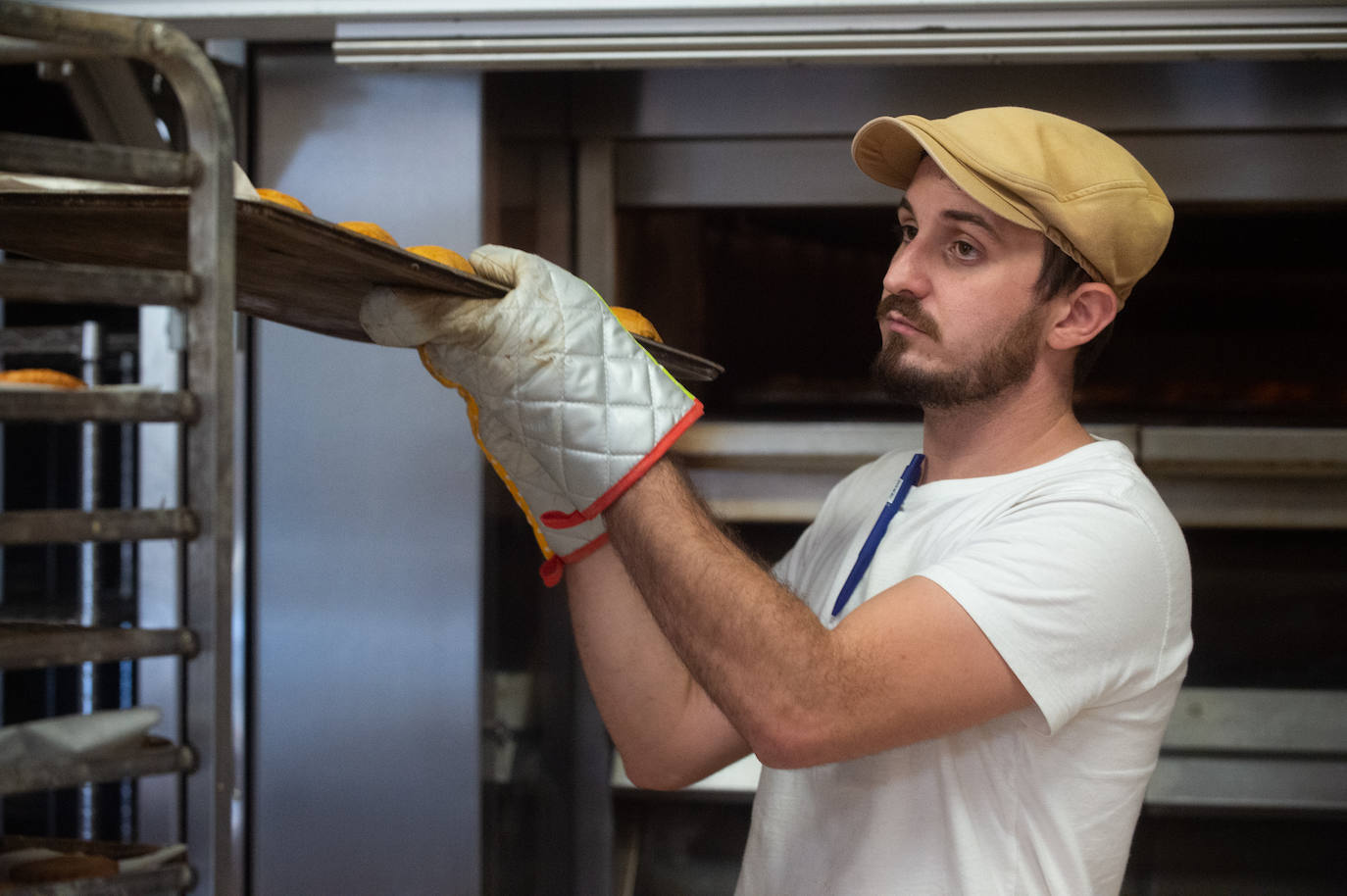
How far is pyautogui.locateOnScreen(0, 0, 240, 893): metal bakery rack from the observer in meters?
0.56

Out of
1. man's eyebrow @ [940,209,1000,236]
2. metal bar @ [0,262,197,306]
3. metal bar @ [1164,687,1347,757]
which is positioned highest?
man's eyebrow @ [940,209,1000,236]

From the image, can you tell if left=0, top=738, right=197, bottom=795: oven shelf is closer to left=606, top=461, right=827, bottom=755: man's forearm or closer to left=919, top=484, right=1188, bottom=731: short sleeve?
left=606, top=461, right=827, bottom=755: man's forearm

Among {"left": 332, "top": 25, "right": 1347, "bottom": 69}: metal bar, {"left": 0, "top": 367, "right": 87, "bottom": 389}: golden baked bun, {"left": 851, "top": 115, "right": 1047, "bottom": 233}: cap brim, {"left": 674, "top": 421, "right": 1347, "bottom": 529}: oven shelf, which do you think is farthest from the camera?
{"left": 674, "top": 421, "right": 1347, "bottom": 529}: oven shelf

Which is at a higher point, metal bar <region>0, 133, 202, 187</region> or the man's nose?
the man's nose

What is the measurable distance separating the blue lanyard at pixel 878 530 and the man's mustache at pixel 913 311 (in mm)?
181

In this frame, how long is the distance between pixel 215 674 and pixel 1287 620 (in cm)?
191

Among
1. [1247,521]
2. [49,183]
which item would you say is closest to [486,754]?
[49,183]

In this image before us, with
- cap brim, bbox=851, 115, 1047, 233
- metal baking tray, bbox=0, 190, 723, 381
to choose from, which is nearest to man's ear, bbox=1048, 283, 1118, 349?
cap brim, bbox=851, 115, 1047, 233

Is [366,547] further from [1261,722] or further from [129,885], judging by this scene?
[1261,722]

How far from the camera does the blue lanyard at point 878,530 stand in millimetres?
1176

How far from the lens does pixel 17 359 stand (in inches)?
84.2

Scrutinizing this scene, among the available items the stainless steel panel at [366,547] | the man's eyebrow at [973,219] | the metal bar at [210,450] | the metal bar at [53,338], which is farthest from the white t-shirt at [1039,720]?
the metal bar at [53,338]

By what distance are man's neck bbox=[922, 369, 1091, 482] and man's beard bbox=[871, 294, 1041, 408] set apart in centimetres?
3

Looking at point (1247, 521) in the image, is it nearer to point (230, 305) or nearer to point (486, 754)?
point (486, 754)
